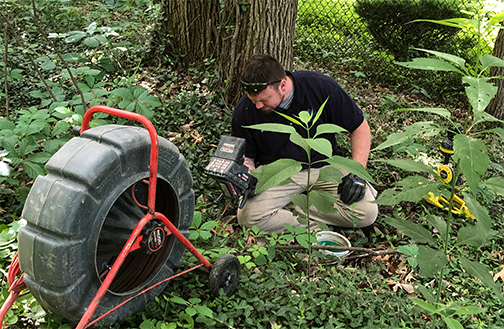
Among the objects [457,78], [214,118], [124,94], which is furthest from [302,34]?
[124,94]

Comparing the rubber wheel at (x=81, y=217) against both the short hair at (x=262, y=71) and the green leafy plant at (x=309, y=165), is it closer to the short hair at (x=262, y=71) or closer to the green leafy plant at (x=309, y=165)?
the green leafy plant at (x=309, y=165)

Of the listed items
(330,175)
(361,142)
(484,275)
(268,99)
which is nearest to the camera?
(484,275)

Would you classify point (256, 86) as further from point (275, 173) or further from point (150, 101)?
point (275, 173)

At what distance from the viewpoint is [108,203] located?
1.82 m

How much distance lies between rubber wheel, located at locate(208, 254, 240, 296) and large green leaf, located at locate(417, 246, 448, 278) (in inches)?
45.4

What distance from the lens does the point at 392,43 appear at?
20.4 feet

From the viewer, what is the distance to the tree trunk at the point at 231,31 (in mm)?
3955

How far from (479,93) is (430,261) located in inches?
27.6

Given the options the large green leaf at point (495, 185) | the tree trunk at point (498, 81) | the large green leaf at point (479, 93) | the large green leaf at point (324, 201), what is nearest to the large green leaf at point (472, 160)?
the large green leaf at point (479, 93)

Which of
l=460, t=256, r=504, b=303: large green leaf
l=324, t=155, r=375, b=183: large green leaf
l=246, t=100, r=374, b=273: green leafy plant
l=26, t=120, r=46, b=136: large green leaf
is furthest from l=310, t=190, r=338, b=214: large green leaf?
l=26, t=120, r=46, b=136: large green leaf

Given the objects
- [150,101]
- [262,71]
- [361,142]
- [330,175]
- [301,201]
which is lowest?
[361,142]

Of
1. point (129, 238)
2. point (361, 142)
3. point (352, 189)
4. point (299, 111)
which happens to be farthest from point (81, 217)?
point (361, 142)

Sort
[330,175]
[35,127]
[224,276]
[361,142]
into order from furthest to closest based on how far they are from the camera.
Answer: [361,142] < [35,127] < [224,276] < [330,175]

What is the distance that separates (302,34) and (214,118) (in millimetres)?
3058
